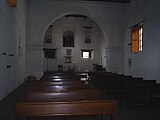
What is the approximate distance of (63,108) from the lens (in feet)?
8.19

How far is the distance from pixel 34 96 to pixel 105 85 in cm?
507

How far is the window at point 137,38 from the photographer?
1071cm

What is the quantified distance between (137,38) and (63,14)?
4.87 metres

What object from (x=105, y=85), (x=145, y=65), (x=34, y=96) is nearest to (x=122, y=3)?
(x=145, y=65)

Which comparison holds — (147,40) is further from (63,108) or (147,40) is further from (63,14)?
(63,108)

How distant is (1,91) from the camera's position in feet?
19.4

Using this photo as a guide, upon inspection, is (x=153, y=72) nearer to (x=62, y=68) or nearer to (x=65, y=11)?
(x=65, y=11)

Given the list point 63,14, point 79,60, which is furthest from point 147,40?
point 79,60

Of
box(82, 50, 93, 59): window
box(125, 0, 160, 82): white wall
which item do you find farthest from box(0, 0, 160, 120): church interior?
box(82, 50, 93, 59): window

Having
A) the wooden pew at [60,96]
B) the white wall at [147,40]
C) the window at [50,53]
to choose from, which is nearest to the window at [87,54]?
the window at [50,53]

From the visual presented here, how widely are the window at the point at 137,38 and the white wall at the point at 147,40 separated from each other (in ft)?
1.02

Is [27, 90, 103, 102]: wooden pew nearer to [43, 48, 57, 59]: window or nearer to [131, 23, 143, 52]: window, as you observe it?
[131, 23, 143, 52]: window

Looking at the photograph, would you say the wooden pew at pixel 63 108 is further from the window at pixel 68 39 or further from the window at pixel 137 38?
the window at pixel 68 39

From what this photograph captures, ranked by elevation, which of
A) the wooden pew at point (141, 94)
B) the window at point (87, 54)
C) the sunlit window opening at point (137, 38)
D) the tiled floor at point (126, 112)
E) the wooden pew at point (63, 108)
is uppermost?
the sunlit window opening at point (137, 38)
